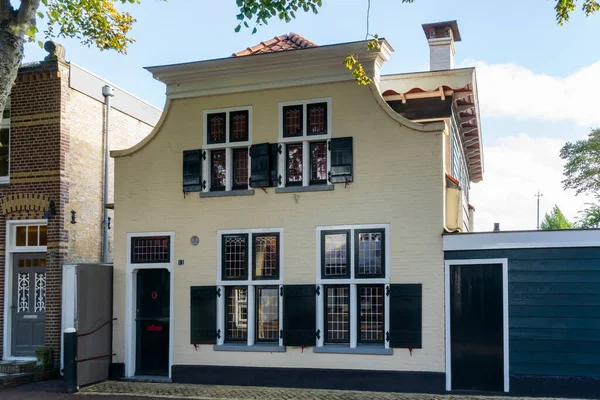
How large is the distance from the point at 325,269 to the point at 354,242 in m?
0.77

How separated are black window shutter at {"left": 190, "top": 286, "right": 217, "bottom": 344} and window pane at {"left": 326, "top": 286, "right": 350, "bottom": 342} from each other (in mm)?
2346

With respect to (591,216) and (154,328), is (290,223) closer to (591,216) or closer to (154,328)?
(154,328)

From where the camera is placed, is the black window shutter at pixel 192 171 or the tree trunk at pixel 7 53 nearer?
the tree trunk at pixel 7 53

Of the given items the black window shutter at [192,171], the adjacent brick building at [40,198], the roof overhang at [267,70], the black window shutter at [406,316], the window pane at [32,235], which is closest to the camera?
the black window shutter at [406,316]

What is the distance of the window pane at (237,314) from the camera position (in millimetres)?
13719

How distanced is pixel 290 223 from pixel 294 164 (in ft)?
3.85

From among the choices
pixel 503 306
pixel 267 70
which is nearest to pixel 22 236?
pixel 267 70

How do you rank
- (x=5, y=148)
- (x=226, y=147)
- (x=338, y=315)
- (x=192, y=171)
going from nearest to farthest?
(x=338, y=315)
(x=226, y=147)
(x=192, y=171)
(x=5, y=148)

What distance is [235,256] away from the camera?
13.9 m

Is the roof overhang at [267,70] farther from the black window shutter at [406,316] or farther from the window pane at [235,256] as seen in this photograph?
Answer: the black window shutter at [406,316]

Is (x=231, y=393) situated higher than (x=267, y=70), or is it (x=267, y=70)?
(x=267, y=70)

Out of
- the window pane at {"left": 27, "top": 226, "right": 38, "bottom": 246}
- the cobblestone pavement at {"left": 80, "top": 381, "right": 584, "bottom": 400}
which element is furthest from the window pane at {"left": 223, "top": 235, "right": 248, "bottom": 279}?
the window pane at {"left": 27, "top": 226, "right": 38, "bottom": 246}

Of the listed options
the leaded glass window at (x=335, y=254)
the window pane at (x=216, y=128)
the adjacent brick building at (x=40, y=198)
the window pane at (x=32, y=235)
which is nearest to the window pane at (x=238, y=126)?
the window pane at (x=216, y=128)

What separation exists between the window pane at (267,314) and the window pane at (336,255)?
Answer: 3.87ft
